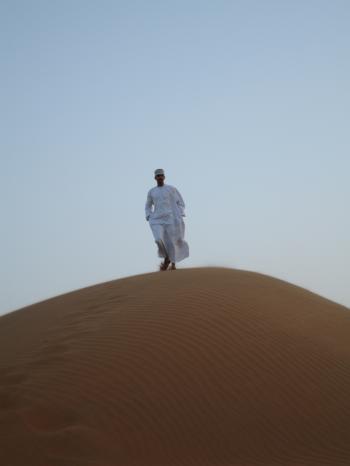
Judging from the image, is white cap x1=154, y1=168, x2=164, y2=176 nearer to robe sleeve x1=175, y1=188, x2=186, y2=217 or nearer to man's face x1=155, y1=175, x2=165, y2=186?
man's face x1=155, y1=175, x2=165, y2=186

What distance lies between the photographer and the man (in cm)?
1140

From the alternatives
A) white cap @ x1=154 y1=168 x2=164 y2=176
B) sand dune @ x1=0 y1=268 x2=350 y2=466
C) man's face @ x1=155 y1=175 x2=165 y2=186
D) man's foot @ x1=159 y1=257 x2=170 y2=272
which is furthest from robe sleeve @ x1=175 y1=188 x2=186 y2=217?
sand dune @ x1=0 y1=268 x2=350 y2=466

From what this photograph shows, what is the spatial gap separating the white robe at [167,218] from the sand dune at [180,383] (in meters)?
4.06

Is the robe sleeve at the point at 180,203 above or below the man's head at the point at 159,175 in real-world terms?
below

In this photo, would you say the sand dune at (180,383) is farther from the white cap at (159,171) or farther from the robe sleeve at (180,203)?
the robe sleeve at (180,203)

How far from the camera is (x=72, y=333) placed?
6.34m

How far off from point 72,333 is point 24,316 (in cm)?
239

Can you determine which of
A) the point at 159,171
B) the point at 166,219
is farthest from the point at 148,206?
the point at 159,171

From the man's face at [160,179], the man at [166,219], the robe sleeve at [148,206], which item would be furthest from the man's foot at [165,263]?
the man's face at [160,179]

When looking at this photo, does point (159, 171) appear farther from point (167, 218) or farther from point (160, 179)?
point (167, 218)

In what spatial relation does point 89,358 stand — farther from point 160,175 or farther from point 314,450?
point 160,175

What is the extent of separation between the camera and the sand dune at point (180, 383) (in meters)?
4.26

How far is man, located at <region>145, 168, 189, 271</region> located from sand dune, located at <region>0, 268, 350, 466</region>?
406 centimetres

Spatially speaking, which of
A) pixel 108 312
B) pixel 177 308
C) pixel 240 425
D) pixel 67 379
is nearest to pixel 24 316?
pixel 108 312
